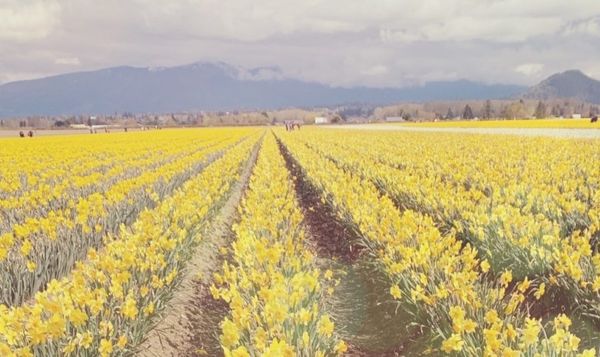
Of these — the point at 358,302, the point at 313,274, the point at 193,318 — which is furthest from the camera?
the point at 358,302

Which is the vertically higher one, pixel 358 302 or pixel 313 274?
pixel 313 274

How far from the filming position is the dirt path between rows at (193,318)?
5.09 m

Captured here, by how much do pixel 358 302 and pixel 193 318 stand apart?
6.64 ft

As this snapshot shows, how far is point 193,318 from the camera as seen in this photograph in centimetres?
600

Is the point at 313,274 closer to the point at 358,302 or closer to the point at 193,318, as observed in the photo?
the point at 193,318

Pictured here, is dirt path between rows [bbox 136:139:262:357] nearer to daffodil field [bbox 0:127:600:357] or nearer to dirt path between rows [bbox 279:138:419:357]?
daffodil field [bbox 0:127:600:357]

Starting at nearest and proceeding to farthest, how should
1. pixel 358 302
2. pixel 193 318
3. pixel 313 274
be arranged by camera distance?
pixel 313 274 < pixel 193 318 < pixel 358 302

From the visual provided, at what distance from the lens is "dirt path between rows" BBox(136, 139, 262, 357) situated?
509 cm

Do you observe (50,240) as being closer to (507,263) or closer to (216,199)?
(216,199)

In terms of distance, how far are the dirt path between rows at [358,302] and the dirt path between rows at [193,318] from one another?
53.2 inches

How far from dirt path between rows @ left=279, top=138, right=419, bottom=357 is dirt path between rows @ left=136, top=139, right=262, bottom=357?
4.44 ft

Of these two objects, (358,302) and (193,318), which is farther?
(358,302)

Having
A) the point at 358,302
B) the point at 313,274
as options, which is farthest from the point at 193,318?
the point at 313,274

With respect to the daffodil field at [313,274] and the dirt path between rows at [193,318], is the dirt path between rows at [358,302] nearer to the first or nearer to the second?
the daffodil field at [313,274]
